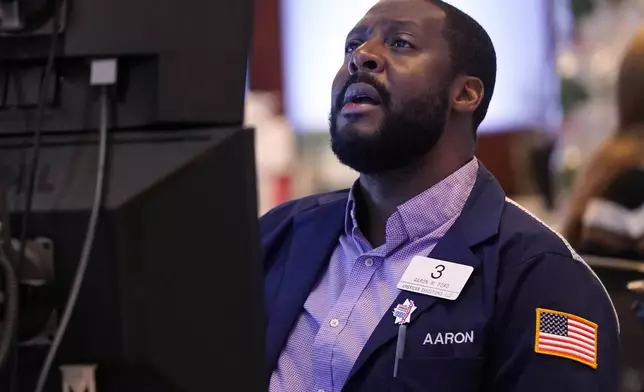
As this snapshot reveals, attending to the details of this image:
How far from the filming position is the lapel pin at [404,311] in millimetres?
1236

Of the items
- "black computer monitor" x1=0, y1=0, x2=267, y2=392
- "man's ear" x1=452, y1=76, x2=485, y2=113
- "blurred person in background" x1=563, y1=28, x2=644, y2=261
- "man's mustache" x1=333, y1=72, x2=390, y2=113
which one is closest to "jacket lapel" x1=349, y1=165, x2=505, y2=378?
"man's ear" x1=452, y1=76, x2=485, y2=113

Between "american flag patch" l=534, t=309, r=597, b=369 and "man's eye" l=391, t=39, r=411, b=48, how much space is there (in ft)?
1.56

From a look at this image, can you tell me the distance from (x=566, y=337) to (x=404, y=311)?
0.23 meters

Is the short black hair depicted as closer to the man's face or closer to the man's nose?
the man's face

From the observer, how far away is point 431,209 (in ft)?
4.52

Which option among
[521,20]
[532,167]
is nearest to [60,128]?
[532,167]

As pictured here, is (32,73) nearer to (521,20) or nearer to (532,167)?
(532,167)

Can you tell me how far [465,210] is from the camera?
4.52ft

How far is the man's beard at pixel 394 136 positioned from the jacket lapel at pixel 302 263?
16cm

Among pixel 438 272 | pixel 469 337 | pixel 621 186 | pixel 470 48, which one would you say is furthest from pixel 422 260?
pixel 621 186

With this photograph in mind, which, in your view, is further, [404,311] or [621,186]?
[621,186]

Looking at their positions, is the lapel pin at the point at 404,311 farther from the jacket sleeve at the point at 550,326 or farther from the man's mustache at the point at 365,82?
the man's mustache at the point at 365,82

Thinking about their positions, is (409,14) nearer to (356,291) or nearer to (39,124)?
(356,291)

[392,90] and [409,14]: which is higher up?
[409,14]
